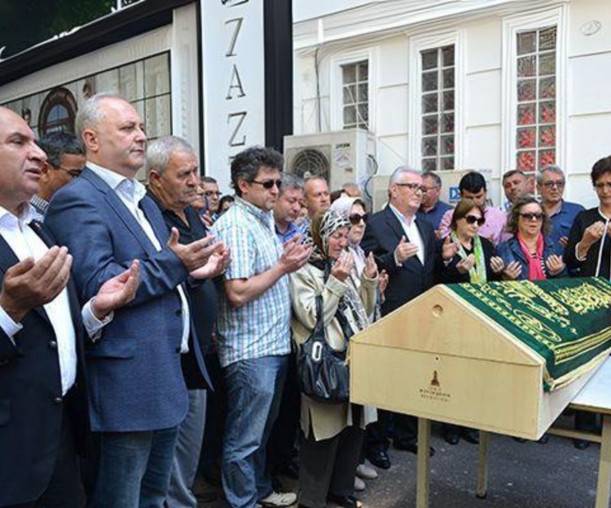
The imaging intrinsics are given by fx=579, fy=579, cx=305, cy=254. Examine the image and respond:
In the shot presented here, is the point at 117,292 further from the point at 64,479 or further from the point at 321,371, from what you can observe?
the point at 321,371

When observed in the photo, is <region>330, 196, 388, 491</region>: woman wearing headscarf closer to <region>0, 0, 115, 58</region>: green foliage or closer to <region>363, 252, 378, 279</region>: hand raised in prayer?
<region>363, 252, 378, 279</region>: hand raised in prayer

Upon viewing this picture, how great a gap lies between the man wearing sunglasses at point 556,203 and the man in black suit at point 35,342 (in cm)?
352

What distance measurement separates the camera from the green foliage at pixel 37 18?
10.5 m

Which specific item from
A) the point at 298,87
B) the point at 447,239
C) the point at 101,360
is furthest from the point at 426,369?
the point at 298,87

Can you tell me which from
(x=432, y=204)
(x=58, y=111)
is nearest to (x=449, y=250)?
(x=432, y=204)

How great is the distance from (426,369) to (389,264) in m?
1.45

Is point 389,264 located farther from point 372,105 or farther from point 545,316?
point 372,105

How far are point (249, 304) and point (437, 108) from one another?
13.0 ft

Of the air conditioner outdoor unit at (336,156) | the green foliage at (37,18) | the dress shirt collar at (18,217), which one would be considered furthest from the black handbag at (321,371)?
the green foliage at (37,18)

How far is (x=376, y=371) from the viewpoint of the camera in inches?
81.8

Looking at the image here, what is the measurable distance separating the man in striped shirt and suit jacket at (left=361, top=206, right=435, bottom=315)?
38.5 inches

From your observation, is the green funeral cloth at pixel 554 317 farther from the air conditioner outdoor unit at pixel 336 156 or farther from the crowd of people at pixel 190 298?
the air conditioner outdoor unit at pixel 336 156

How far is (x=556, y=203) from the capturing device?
429 centimetres

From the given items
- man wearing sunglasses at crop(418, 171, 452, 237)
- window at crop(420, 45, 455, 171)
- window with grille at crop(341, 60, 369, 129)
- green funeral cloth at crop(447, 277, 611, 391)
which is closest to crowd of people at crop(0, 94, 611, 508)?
man wearing sunglasses at crop(418, 171, 452, 237)
